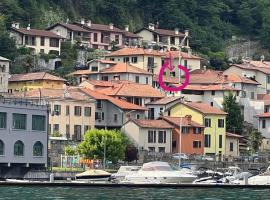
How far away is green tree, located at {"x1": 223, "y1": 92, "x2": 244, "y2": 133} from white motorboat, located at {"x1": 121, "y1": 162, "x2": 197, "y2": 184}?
45.8 meters

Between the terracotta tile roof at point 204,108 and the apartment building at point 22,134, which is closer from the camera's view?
the apartment building at point 22,134

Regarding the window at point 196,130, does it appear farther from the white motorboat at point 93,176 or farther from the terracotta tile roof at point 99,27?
the terracotta tile roof at point 99,27

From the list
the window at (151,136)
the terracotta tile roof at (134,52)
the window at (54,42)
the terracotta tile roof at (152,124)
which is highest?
the window at (54,42)

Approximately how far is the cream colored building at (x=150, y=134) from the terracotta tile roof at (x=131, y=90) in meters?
8.82

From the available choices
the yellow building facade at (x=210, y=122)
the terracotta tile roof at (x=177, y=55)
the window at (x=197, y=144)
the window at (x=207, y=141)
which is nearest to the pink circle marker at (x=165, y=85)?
the terracotta tile roof at (x=177, y=55)

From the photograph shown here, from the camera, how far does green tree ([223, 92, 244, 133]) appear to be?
15588 centimetres

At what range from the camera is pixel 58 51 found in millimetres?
174750

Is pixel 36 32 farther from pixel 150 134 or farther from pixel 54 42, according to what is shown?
pixel 150 134

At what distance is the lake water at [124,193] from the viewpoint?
292 feet

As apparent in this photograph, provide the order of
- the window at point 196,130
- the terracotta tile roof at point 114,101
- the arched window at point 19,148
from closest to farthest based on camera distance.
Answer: the arched window at point 19,148 → the window at point 196,130 → the terracotta tile roof at point 114,101

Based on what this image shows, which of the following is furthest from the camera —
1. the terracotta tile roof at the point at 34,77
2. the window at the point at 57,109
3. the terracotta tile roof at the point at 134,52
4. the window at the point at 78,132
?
the terracotta tile roof at the point at 134,52

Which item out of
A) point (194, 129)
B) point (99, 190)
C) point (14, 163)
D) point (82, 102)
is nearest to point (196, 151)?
point (194, 129)

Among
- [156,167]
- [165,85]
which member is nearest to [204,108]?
[165,85]

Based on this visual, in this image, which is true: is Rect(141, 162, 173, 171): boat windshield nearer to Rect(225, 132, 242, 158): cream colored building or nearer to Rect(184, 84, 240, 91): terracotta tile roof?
Rect(225, 132, 242, 158): cream colored building
